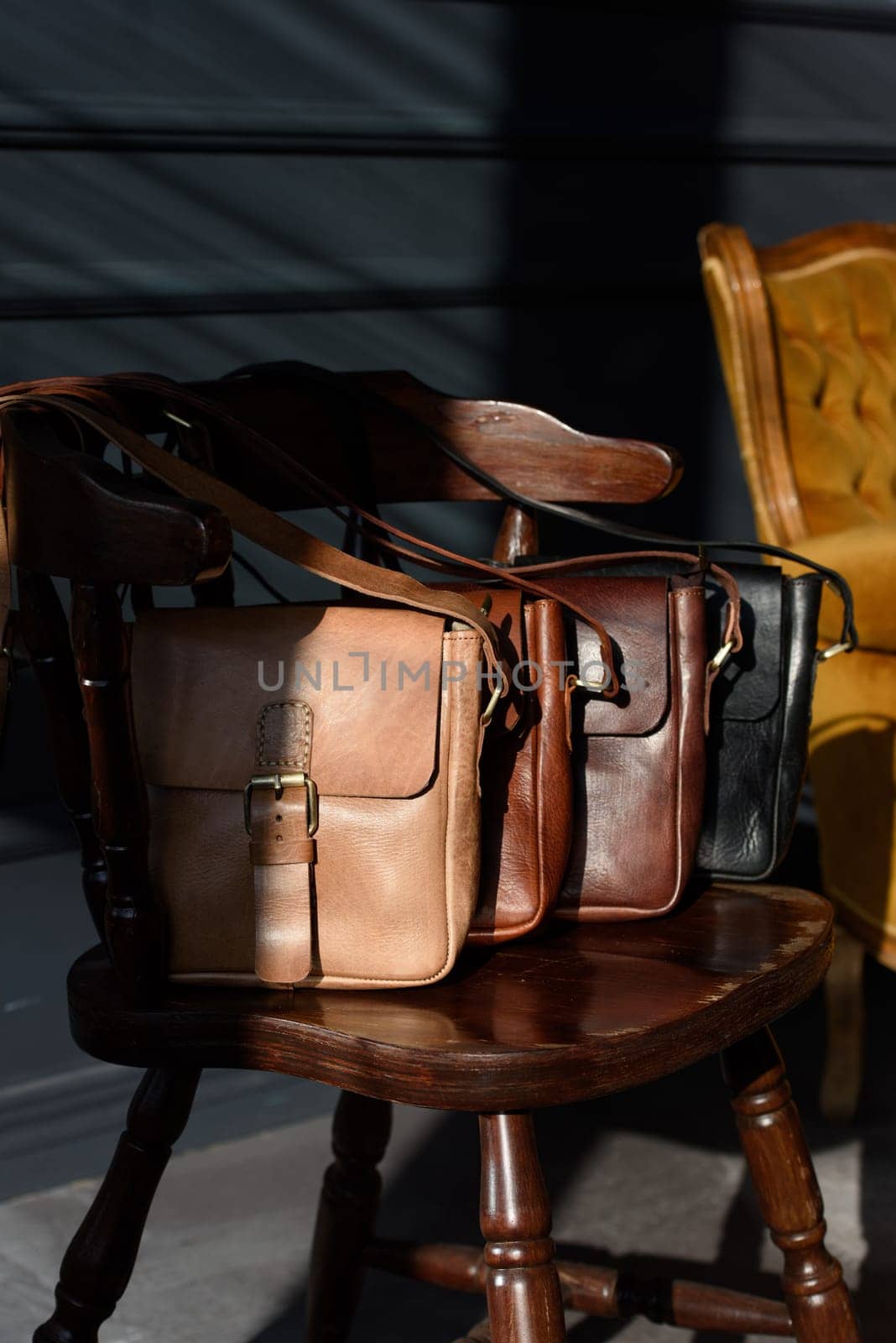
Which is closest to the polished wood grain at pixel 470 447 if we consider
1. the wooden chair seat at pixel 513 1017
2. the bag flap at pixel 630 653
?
the bag flap at pixel 630 653

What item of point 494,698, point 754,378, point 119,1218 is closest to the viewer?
point 494,698

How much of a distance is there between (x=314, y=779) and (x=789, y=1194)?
0.51m

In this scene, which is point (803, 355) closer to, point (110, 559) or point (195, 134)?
point (195, 134)

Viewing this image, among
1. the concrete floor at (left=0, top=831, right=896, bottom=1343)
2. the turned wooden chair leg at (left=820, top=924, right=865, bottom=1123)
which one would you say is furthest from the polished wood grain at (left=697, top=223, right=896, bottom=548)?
the concrete floor at (left=0, top=831, right=896, bottom=1343)

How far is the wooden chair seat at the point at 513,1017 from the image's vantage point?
2.80ft

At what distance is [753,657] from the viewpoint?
1.14 meters

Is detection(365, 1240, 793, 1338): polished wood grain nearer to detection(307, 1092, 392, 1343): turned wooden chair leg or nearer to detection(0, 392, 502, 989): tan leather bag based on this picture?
detection(307, 1092, 392, 1343): turned wooden chair leg

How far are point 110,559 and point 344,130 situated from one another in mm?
1217

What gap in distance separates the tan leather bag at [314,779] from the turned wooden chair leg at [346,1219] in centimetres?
46

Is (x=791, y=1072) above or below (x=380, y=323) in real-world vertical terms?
below

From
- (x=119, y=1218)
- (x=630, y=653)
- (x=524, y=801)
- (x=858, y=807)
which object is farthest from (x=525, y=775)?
(x=858, y=807)

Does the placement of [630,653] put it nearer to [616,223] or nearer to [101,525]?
[101,525]

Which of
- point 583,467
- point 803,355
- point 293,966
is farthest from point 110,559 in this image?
point 803,355

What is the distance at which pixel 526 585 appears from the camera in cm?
108
